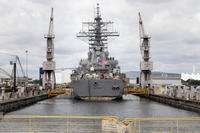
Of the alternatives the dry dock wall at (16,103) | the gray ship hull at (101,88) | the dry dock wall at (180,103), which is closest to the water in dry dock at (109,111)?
the dry dock wall at (180,103)

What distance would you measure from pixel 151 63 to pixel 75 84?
1029 inches

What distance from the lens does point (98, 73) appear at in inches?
3209

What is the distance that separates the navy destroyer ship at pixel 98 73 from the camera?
3000 inches

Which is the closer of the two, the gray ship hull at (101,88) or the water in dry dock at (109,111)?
the water in dry dock at (109,111)

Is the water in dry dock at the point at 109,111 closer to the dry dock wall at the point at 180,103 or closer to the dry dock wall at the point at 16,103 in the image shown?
the dry dock wall at the point at 180,103

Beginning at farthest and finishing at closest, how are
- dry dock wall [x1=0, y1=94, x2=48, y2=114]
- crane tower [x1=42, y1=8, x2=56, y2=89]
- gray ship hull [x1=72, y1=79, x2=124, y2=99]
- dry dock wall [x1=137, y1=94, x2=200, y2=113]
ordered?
crane tower [x1=42, y1=8, x2=56, y2=89]
gray ship hull [x1=72, y1=79, x2=124, y2=99]
dry dock wall [x1=137, y1=94, x2=200, y2=113]
dry dock wall [x1=0, y1=94, x2=48, y2=114]

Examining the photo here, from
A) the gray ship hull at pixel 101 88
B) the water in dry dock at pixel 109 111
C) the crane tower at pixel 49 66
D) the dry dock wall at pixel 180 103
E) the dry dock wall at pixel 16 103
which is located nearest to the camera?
the water in dry dock at pixel 109 111

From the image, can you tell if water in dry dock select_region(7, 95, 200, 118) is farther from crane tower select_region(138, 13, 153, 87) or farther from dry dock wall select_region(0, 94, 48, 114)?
crane tower select_region(138, 13, 153, 87)

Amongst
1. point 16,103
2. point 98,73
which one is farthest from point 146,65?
point 16,103

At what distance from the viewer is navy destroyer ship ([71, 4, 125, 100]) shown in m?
76.2

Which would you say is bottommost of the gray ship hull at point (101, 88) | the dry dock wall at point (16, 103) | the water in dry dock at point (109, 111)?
the water in dry dock at point (109, 111)

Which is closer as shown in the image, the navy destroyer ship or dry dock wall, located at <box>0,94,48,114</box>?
dry dock wall, located at <box>0,94,48,114</box>

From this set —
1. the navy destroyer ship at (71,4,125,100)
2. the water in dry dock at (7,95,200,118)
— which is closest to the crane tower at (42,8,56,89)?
the navy destroyer ship at (71,4,125,100)

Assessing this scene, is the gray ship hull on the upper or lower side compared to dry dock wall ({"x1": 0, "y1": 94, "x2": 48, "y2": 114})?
upper
